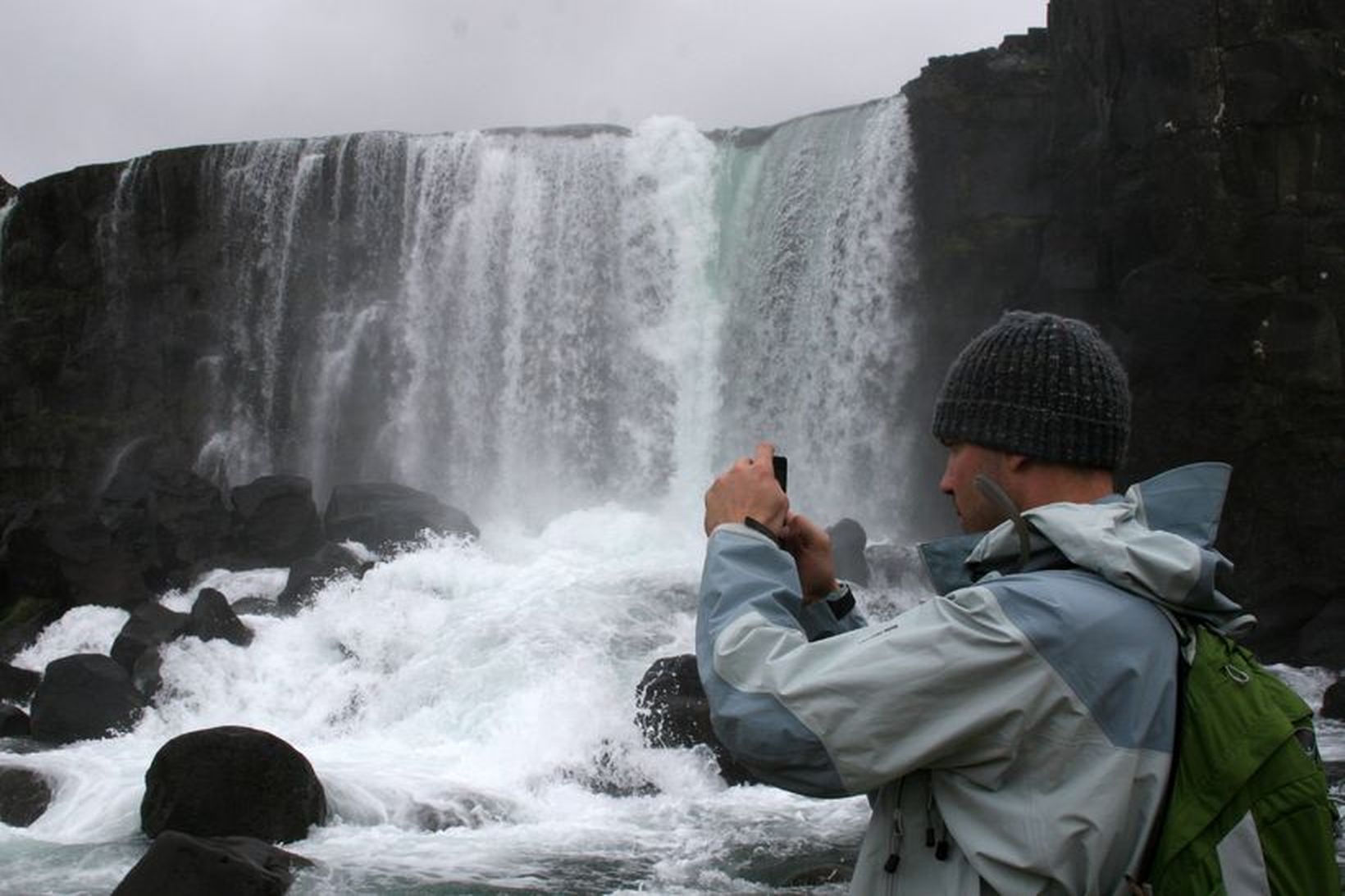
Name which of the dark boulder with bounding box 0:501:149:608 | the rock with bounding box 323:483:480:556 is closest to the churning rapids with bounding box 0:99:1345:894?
the dark boulder with bounding box 0:501:149:608

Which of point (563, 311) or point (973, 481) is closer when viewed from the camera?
point (973, 481)

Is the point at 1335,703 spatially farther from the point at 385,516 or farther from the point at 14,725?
the point at 14,725

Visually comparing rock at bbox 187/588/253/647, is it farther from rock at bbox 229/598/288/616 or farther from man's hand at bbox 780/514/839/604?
man's hand at bbox 780/514/839/604

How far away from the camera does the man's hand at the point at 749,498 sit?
6.97 feet

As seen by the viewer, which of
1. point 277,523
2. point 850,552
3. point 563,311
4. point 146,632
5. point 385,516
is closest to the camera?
point 146,632

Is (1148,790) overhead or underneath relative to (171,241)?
underneath

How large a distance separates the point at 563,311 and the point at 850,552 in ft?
32.5

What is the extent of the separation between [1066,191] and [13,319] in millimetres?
23180

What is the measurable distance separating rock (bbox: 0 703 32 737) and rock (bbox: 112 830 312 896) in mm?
9251

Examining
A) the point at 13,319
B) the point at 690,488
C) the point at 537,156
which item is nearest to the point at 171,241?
the point at 13,319

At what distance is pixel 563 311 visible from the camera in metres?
29.7

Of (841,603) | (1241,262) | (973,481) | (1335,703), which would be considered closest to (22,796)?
(841,603)

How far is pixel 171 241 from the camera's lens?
32594 mm

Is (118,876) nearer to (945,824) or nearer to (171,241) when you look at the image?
(945,824)
